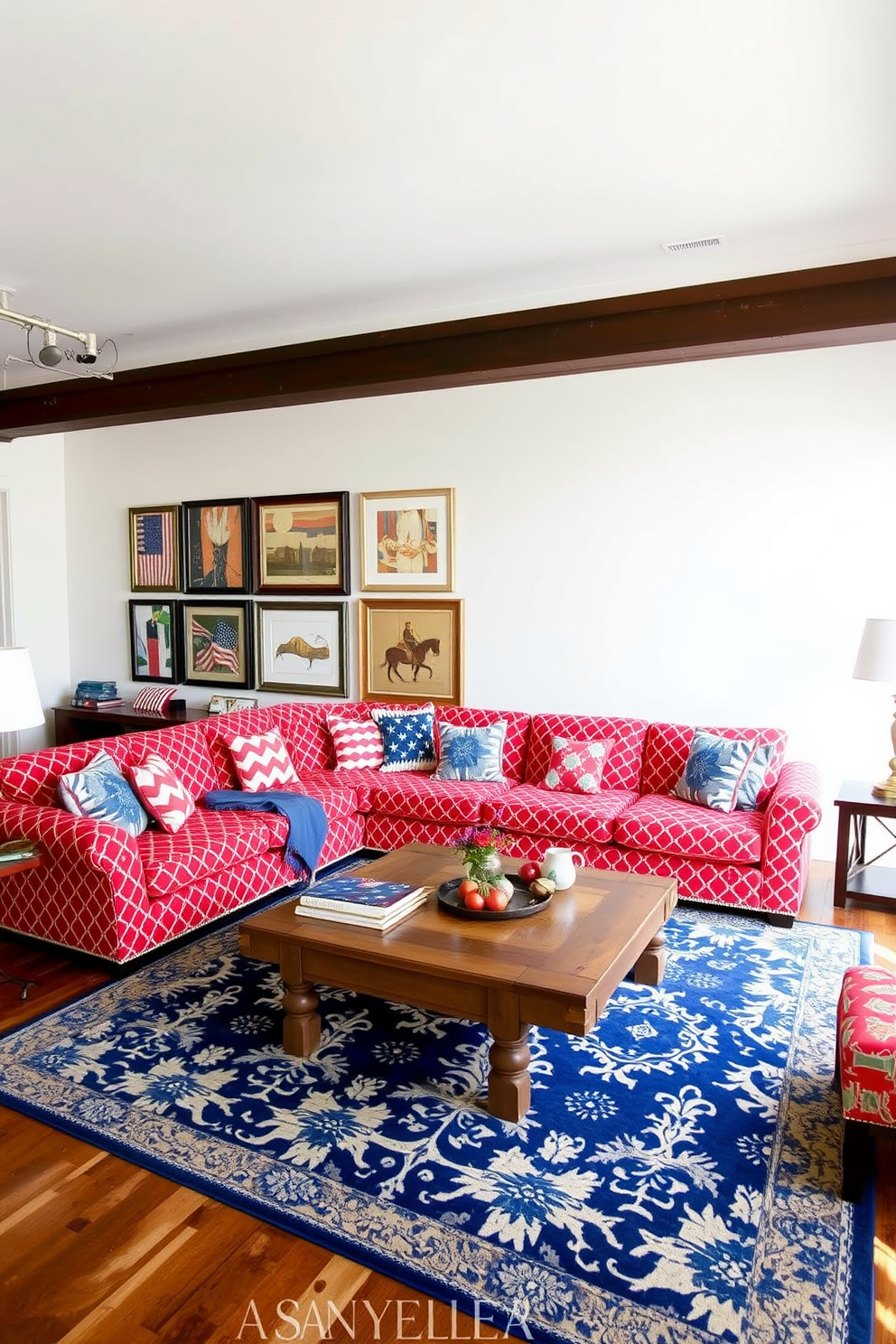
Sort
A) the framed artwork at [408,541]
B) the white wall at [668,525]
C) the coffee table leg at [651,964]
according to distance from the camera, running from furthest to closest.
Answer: the framed artwork at [408,541] → the white wall at [668,525] → the coffee table leg at [651,964]

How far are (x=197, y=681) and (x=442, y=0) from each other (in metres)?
5.18

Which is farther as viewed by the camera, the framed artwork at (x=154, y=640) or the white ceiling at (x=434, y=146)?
the framed artwork at (x=154, y=640)

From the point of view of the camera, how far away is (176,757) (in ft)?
15.0

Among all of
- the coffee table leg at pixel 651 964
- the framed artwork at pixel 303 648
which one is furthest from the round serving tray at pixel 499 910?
the framed artwork at pixel 303 648

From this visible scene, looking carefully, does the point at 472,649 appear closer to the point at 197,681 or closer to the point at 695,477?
the point at 695,477

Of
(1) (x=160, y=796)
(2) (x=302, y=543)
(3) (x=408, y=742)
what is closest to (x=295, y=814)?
(1) (x=160, y=796)

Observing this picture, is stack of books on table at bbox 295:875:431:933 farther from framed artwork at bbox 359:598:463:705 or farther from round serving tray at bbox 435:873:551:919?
framed artwork at bbox 359:598:463:705

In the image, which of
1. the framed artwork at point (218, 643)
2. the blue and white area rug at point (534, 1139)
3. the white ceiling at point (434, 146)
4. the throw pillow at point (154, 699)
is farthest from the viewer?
the throw pillow at point (154, 699)

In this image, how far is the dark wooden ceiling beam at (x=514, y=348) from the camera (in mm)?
3721

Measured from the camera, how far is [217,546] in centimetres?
653

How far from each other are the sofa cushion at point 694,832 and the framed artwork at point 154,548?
4.08m

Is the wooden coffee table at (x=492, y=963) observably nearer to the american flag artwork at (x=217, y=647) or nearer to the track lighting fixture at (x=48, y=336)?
the track lighting fixture at (x=48, y=336)

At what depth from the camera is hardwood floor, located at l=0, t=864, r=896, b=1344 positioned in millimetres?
1802

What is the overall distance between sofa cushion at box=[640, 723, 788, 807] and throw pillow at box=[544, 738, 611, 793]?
0.81ft
